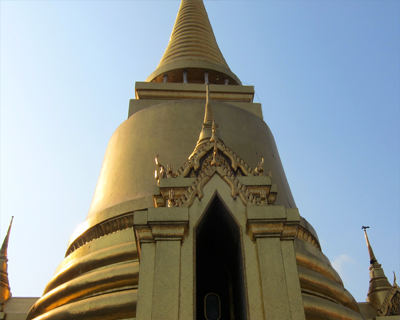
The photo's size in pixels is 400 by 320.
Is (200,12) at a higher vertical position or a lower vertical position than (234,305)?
higher

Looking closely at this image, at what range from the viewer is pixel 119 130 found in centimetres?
1259

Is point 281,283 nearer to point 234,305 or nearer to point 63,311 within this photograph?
point 234,305

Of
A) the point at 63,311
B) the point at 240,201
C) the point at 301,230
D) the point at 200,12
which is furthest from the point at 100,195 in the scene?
the point at 200,12

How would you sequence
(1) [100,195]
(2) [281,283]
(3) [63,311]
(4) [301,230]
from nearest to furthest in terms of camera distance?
(2) [281,283] < (3) [63,311] < (4) [301,230] < (1) [100,195]

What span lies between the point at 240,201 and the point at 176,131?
17.7 ft

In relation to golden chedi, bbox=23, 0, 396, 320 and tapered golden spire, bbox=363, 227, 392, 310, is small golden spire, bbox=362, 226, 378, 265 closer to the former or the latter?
tapered golden spire, bbox=363, 227, 392, 310

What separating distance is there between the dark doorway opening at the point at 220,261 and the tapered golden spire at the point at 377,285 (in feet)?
26.4

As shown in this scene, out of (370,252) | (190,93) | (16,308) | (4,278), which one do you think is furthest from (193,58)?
(16,308)

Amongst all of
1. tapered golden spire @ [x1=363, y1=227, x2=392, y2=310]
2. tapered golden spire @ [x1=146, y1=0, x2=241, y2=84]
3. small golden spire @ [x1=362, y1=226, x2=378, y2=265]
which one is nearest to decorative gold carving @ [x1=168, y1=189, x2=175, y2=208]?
tapered golden spire @ [x1=363, y1=227, x2=392, y2=310]

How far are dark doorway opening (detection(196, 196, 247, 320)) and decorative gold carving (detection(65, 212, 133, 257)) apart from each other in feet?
9.69

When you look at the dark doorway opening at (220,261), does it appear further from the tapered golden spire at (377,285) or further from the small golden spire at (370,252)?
the small golden spire at (370,252)

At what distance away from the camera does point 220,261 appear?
6797mm

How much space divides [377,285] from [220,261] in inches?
346

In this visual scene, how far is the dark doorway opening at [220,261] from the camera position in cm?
624
